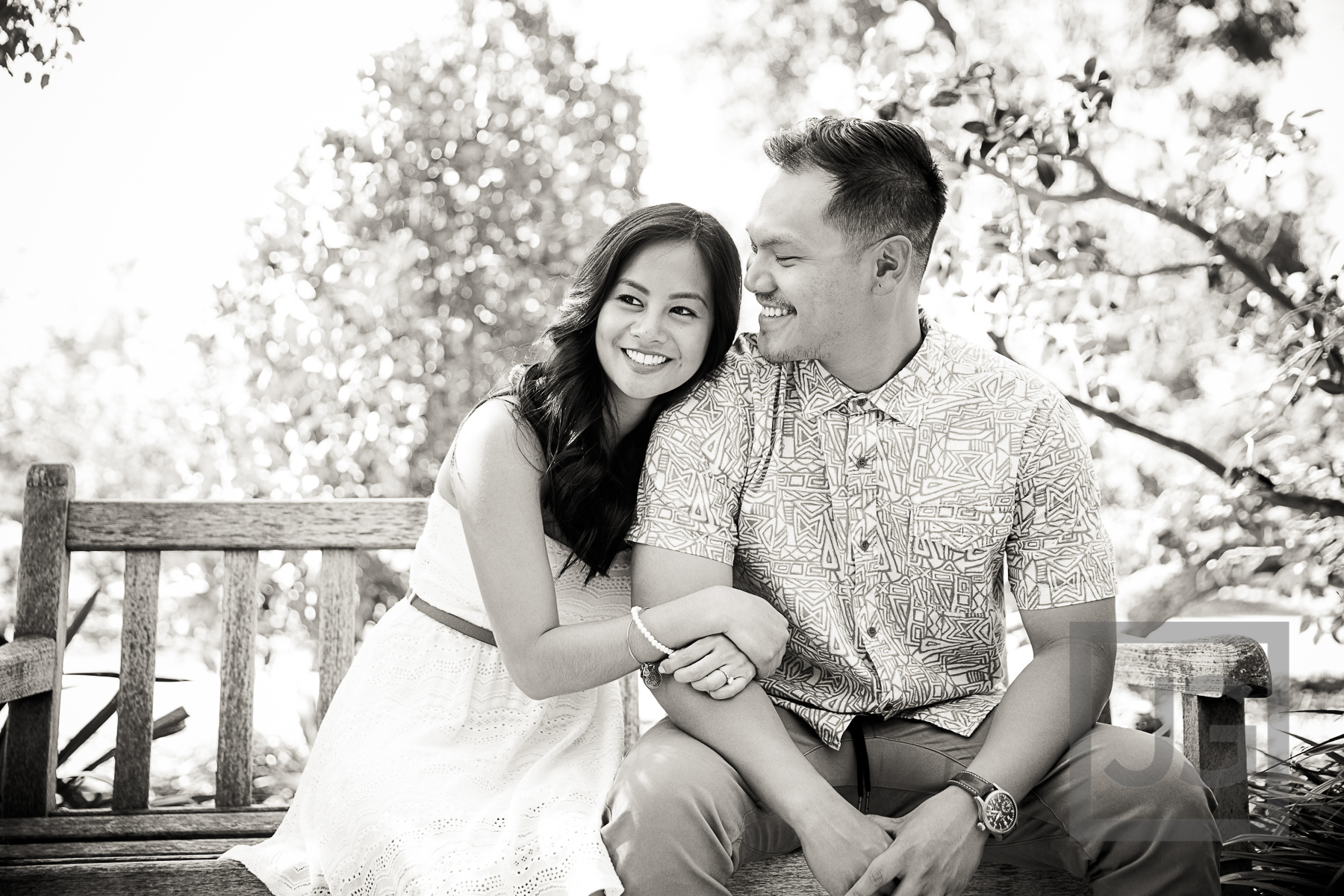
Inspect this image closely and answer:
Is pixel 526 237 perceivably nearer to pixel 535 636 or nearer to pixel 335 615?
pixel 335 615

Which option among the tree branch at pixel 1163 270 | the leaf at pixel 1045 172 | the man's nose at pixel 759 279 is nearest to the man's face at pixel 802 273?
the man's nose at pixel 759 279

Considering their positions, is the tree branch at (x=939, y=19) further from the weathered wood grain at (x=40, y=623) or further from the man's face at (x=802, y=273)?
the weathered wood grain at (x=40, y=623)

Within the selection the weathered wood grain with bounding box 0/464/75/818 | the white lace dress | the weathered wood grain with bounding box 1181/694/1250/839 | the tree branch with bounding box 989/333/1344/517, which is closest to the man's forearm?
the weathered wood grain with bounding box 1181/694/1250/839

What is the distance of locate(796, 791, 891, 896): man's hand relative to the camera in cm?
177

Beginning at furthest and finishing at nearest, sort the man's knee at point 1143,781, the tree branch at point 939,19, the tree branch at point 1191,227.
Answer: the tree branch at point 939,19, the tree branch at point 1191,227, the man's knee at point 1143,781

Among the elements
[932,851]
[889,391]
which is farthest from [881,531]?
[932,851]

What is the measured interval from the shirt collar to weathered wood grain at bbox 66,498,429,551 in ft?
3.38

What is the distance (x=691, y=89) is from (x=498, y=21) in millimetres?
1437

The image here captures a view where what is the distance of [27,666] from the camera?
2.41 meters

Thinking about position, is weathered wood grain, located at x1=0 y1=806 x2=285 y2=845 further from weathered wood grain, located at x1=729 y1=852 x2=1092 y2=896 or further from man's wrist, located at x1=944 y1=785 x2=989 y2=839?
man's wrist, located at x1=944 y1=785 x2=989 y2=839

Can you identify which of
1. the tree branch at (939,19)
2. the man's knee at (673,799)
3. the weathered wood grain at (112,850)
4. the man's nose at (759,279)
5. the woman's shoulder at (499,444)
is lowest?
the weathered wood grain at (112,850)

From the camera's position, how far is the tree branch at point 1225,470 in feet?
12.2

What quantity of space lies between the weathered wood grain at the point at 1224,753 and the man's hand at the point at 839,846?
775 mm

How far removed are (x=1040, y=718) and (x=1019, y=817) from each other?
203mm
